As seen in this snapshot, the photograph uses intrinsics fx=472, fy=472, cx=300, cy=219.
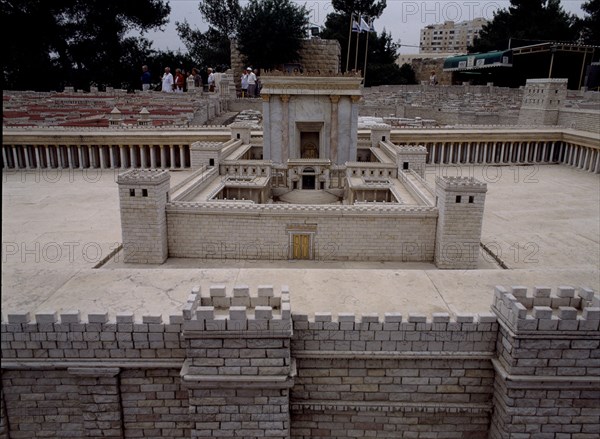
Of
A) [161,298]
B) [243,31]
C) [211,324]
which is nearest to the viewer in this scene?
[211,324]

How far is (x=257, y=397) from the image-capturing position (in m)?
7.88

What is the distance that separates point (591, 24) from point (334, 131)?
4911 cm

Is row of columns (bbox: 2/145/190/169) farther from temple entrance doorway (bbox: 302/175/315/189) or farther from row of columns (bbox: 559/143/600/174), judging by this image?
row of columns (bbox: 559/143/600/174)

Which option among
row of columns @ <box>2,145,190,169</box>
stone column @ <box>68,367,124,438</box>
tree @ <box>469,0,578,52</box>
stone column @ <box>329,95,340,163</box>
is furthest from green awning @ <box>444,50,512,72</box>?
stone column @ <box>68,367,124,438</box>

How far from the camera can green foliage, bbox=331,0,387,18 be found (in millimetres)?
66062

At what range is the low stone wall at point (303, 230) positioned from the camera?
1884 cm

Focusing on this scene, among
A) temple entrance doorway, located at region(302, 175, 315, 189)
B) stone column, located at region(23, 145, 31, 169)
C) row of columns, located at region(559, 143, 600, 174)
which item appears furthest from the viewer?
row of columns, located at region(559, 143, 600, 174)

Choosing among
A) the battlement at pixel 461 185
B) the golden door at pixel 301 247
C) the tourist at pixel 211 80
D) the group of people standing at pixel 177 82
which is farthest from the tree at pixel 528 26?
the golden door at pixel 301 247

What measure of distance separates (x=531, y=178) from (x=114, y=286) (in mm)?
31767

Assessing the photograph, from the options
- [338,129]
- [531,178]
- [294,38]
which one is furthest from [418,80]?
[338,129]

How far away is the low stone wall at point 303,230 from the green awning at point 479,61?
46397 mm

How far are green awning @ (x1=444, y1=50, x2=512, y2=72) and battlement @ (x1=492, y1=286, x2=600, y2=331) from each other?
184 feet

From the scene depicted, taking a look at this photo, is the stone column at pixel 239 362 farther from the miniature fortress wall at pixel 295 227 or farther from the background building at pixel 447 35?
the background building at pixel 447 35

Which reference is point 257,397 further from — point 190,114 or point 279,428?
point 190,114
